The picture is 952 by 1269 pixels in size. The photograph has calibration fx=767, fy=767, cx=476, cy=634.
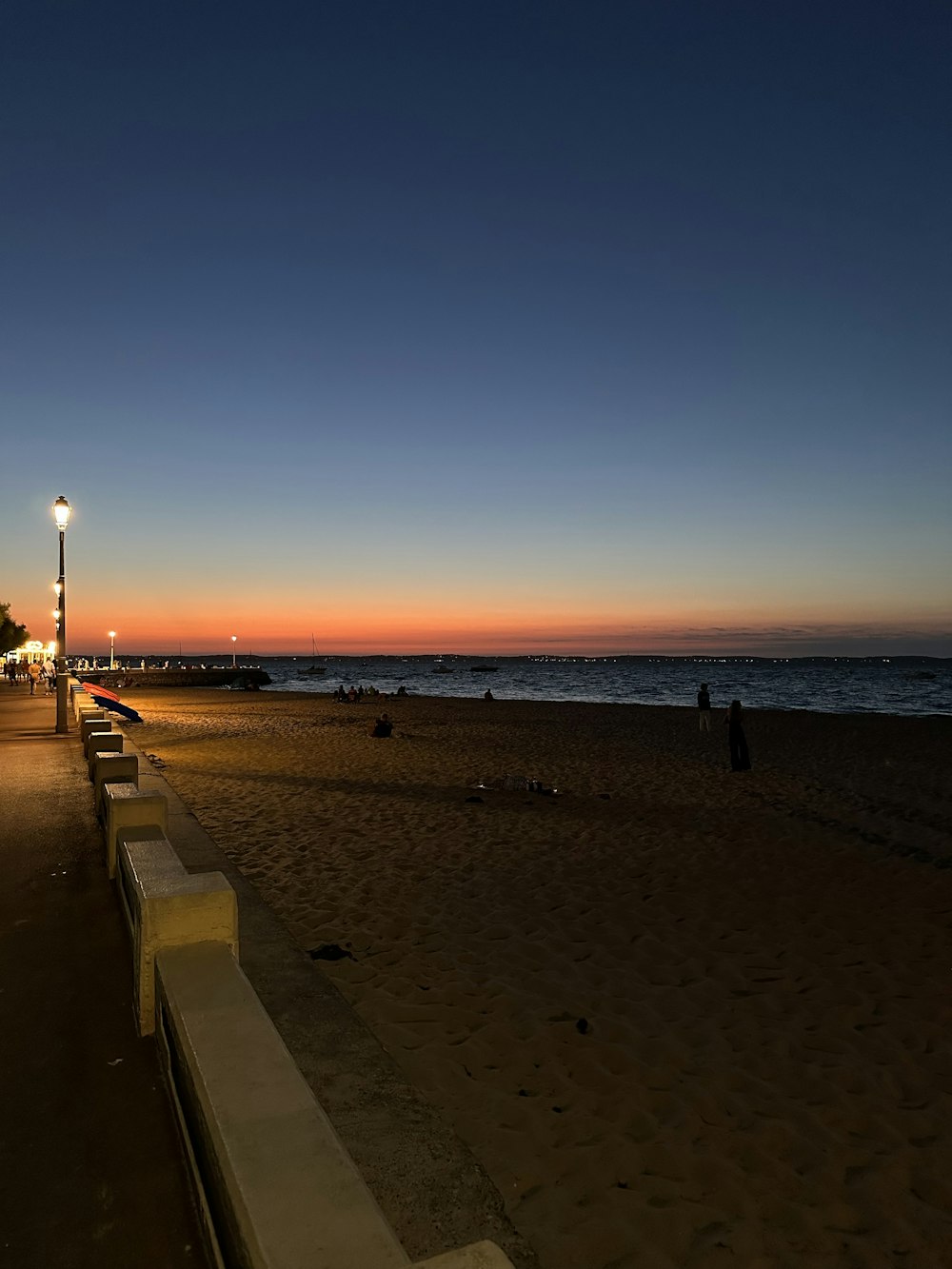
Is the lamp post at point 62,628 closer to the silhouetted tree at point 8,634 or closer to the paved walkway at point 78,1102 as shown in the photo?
the paved walkway at point 78,1102

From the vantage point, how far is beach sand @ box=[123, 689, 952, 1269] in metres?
3.61

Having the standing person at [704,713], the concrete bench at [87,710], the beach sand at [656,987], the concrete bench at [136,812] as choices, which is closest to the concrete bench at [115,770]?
the beach sand at [656,987]

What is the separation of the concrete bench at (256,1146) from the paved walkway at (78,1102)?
19 cm

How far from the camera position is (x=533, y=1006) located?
559cm

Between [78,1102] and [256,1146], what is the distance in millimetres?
1822

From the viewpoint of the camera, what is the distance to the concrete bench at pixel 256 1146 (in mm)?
1997

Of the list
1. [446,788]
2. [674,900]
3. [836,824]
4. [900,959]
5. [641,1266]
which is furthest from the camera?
[446,788]

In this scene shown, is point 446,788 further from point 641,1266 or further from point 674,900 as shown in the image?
point 641,1266

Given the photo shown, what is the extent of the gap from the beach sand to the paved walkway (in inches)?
59.5

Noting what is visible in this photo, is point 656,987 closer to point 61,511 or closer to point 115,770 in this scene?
point 115,770

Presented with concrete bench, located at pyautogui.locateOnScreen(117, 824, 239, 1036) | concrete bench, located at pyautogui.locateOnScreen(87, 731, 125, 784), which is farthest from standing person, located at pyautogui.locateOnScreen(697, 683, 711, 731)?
concrete bench, located at pyautogui.locateOnScreen(117, 824, 239, 1036)

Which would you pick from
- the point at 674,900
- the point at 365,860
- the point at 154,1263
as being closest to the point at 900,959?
the point at 674,900

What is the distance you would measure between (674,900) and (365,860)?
367 centimetres

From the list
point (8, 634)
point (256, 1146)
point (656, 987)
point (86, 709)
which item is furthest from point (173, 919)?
point (8, 634)
